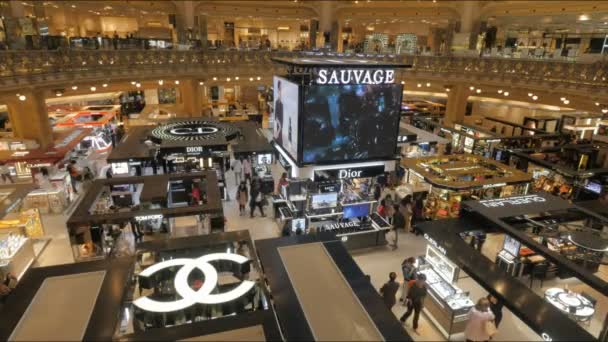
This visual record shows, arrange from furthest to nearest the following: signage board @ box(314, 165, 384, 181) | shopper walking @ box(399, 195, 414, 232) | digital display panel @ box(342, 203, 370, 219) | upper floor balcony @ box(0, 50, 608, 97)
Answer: upper floor balcony @ box(0, 50, 608, 97)
shopper walking @ box(399, 195, 414, 232)
digital display panel @ box(342, 203, 370, 219)
signage board @ box(314, 165, 384, 181)

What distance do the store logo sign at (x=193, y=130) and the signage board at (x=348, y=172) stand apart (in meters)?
7.89

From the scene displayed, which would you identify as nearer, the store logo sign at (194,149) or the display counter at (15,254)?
the display counter at (15,254)

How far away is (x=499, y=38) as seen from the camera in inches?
1185

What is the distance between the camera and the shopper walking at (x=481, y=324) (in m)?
7.06

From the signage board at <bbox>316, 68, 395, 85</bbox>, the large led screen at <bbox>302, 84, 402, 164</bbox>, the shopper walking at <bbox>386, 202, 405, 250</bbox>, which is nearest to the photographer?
the signage board at <bbox>316, 68, 395, 85</bbox>

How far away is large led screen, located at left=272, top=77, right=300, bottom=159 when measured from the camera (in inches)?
413

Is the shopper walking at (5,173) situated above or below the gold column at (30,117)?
below

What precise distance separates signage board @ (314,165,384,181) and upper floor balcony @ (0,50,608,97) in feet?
16.4

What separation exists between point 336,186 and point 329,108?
11.3 ft

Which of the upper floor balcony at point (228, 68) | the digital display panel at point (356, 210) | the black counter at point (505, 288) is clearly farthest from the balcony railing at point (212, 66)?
the black counter at point (505, 288)

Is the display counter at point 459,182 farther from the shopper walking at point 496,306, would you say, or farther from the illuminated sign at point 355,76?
the shopper walking at point 496,306

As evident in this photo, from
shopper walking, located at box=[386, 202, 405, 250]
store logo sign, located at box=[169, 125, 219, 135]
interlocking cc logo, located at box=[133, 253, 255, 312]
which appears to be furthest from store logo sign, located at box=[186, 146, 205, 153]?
interlocking cc logo, located at box=[133, 253, 255, 312]

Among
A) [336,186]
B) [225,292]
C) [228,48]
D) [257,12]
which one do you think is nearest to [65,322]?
[225,292]

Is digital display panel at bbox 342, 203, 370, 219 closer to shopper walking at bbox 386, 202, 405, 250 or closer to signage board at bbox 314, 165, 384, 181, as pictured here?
shopper walking at bbox 386, 202, 405, 250
